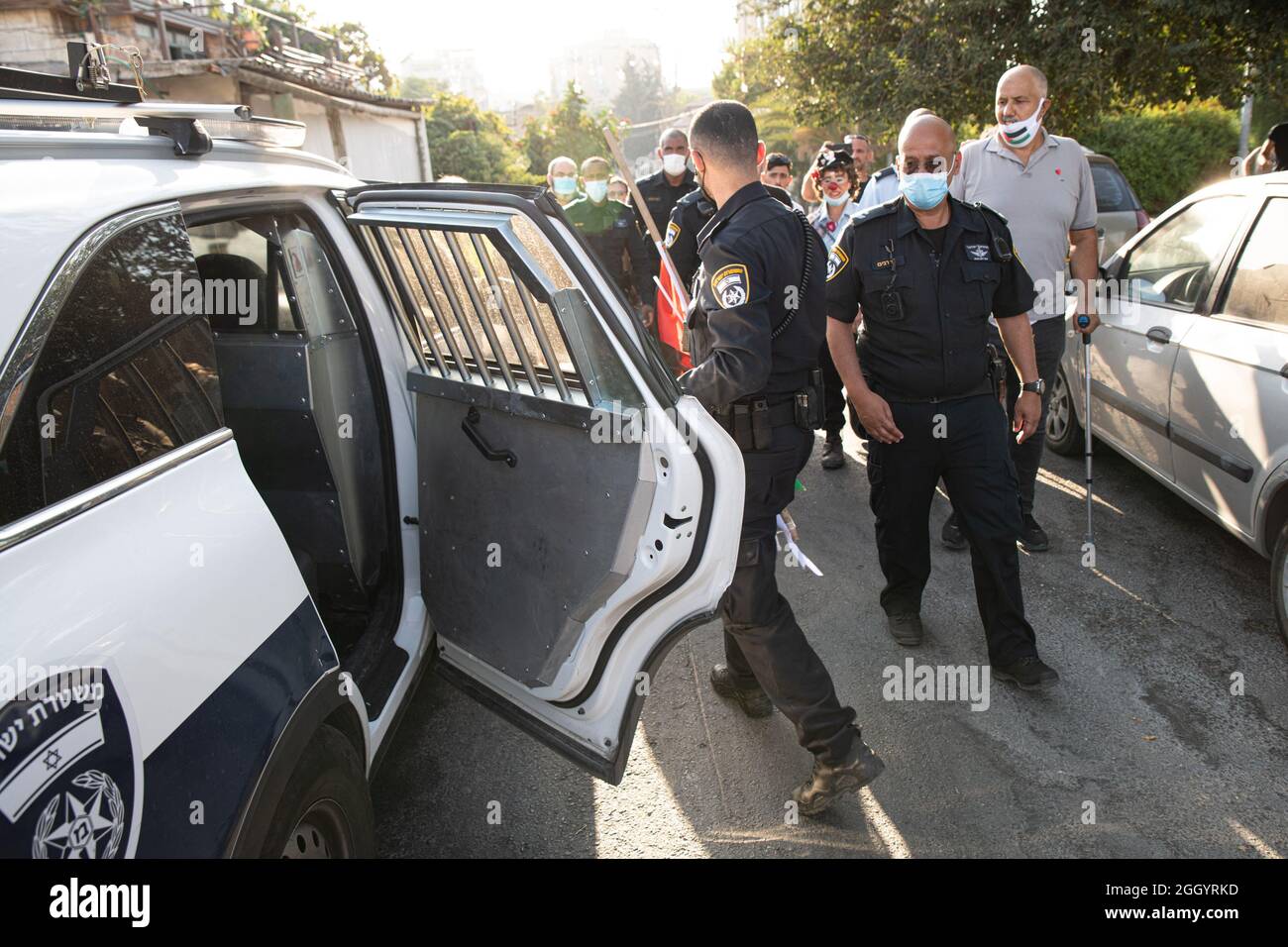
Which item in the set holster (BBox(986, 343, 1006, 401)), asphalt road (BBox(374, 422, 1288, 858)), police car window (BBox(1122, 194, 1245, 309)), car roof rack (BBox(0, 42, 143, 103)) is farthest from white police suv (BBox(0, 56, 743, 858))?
police car window (BBox(1122, 194, 1245, 309))

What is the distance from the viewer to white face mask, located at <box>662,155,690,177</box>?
6.69 meters

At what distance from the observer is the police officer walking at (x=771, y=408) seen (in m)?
2.61

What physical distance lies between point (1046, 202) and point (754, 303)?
241 centimetres

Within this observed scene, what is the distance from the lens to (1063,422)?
5.60 m

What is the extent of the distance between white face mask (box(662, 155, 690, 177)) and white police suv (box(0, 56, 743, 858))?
4.08 m

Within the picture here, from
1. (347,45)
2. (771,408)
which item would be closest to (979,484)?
(771,408)

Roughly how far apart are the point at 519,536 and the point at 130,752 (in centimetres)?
123

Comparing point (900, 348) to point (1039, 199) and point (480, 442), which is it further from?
point (480, 442)

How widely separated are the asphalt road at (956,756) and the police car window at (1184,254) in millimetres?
1290

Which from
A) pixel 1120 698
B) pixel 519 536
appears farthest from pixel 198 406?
pixel 1120 698

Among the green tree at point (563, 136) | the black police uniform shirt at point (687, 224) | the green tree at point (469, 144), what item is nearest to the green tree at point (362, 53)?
the green tree at point (469, 144)

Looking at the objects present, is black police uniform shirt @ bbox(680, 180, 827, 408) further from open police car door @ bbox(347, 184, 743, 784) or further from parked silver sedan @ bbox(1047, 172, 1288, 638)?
parked silver sedan @ bbox(1047, 172, 1288, 638)

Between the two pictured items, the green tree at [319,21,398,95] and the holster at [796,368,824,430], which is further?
the green tree at [319,21,398,95]

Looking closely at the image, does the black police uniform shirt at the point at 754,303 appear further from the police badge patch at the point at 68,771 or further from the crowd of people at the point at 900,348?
the police badge patch at the point at 68,771
